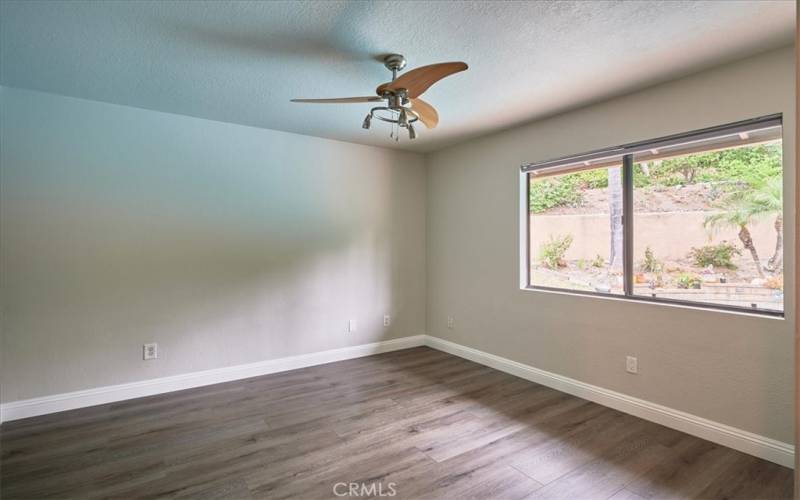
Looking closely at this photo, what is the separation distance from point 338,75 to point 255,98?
0.79m

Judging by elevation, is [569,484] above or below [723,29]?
below

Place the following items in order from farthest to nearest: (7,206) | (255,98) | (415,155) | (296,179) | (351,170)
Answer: (415,155)
(351,170)
(296,179)
(255,98)
(7,206)

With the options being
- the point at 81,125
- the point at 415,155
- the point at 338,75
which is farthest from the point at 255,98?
the point at 415,155

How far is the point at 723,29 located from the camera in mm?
1996

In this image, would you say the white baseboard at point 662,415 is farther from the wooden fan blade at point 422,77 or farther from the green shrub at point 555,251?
the wooden fan blade at point 422,77

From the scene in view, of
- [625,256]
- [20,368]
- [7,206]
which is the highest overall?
[7,206]

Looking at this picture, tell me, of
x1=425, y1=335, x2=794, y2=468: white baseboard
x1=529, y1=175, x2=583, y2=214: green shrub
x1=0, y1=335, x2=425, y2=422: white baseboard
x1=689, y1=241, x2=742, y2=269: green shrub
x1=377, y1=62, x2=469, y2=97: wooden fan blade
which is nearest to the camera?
x1=377, y1=62, x2=469, y2=97: wooden fan blade

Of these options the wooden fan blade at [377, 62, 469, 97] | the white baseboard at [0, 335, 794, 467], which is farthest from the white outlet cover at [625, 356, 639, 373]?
the wooden fan blade at [377, 62, 469, 97]

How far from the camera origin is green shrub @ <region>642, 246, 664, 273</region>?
281 centimetres

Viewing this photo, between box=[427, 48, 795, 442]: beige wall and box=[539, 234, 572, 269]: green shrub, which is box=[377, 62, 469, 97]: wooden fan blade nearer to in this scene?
box=[427, 48, 795, 442]: beige wall

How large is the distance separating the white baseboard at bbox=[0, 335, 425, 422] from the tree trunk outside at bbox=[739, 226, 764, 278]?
131 inches

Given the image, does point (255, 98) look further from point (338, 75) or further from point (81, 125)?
point (81, 125)

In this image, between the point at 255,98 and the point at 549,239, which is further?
the point at 549,239

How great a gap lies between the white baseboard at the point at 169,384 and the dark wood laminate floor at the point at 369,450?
87 millimetres
